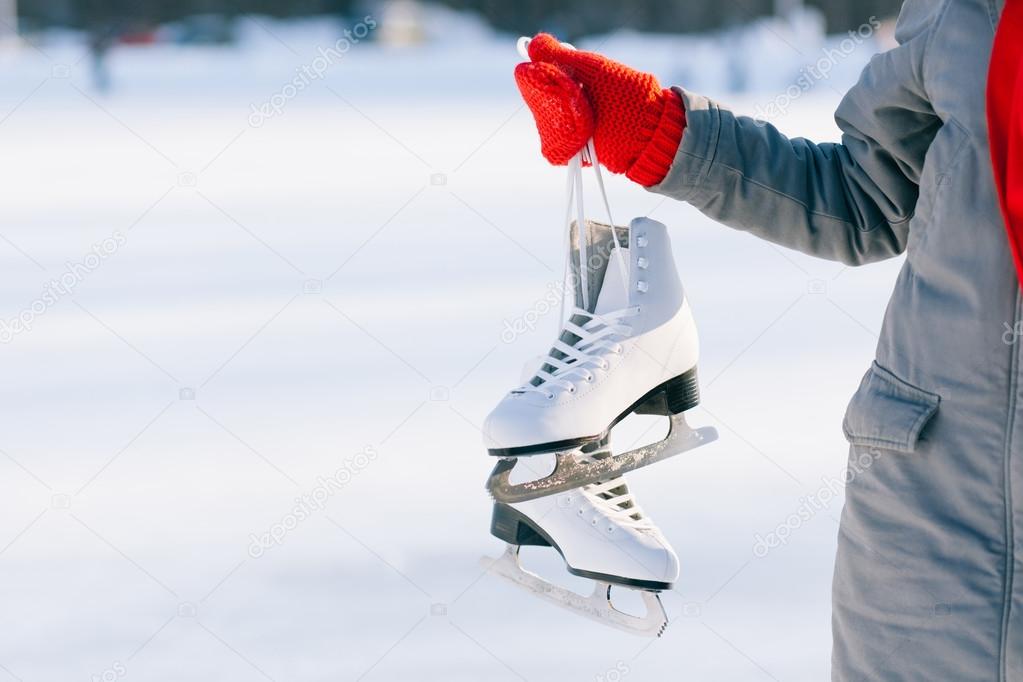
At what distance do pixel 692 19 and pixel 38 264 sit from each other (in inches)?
366

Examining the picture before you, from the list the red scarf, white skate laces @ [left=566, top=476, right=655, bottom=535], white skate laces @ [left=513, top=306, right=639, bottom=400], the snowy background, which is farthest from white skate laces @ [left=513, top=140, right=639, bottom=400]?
the snowy background

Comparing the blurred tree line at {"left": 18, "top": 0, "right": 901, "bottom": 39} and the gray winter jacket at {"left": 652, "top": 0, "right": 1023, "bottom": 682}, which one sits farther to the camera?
the blurred tree line at {"left": 18, "top": 0, "right": 901, "bottom": 39}

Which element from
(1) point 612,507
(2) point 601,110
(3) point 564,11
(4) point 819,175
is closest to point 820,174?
(4) point 819,175

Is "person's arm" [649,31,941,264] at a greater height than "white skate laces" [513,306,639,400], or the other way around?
"person's arm" [649,31,941,264]

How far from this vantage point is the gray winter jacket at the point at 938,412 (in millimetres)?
885

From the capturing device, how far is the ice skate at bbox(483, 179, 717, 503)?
94 centimetres

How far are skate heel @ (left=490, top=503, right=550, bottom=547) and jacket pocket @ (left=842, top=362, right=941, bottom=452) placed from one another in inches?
11.4

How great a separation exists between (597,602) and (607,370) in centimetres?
22

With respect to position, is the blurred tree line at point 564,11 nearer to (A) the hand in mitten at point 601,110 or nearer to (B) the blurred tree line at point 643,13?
(B) the blurred tree line at point 643,13

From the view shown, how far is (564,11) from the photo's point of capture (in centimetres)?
1263

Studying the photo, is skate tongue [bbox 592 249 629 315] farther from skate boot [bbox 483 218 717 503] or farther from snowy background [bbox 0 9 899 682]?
snowy background [bbox 0 9 899 682]

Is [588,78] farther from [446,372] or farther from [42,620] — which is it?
[446,372]

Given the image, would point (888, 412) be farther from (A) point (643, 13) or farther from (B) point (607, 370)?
(A) point (643, 13)

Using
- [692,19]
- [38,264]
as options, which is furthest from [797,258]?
[692,19]
